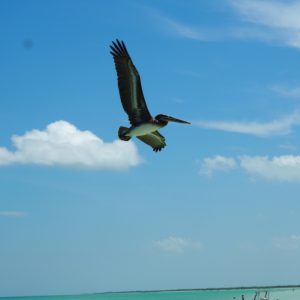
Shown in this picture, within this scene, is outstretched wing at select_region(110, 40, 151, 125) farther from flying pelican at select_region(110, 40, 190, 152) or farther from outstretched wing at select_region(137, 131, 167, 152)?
outstretched wing at select_region(137, 131, 167, 152)

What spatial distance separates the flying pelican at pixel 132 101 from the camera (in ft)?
54.6

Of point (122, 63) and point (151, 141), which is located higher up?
point (122, 63)

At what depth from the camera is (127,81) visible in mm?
16703

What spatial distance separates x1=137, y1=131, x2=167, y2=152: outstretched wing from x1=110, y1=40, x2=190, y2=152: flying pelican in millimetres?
592

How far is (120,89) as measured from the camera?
55.1ft

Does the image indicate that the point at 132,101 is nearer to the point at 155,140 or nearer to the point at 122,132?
the point at 122,132

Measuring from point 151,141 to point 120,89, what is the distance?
2201 mm

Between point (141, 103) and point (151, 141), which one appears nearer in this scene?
point (141, 103)

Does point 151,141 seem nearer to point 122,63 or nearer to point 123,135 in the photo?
point 123,135

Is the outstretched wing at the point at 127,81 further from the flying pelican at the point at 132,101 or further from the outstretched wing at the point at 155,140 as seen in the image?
the outstretched wing at the point at 155,140

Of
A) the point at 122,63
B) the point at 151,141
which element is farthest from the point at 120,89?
the point at 151,141

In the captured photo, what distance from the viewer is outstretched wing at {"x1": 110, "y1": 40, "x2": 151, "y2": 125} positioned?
16641mm

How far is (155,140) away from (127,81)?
2.33 m

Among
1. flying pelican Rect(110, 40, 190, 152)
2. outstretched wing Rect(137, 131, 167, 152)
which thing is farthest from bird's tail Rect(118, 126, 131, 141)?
outstretched wing Rect(137, 131, 167, 152)
